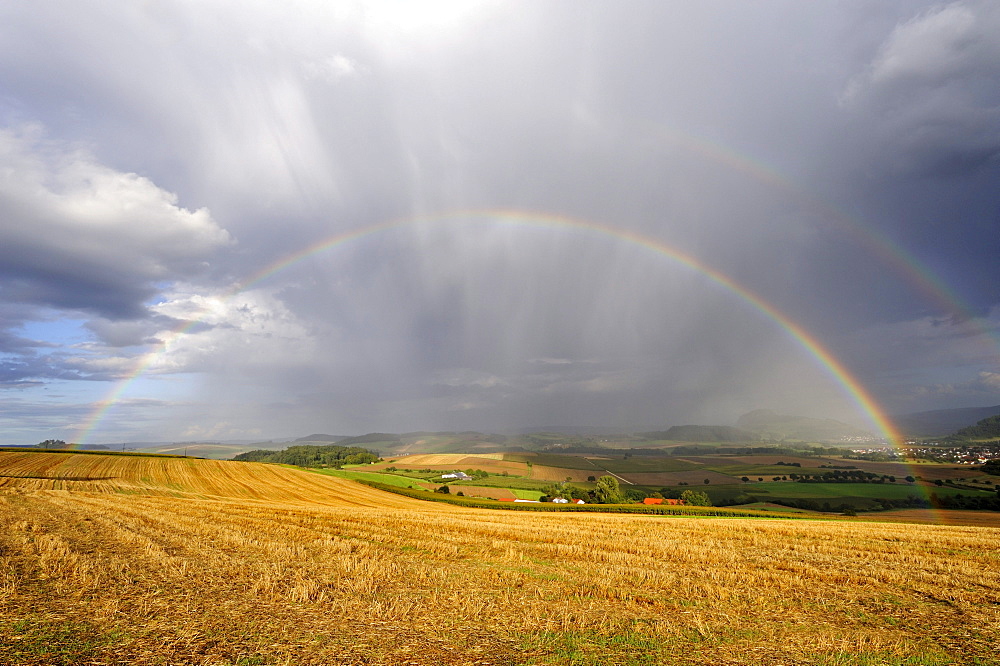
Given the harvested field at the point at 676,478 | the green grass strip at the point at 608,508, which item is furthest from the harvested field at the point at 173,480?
the harvested field at the point at 676,478

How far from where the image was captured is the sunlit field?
8.08 m

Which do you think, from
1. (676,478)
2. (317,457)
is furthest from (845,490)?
(317,457)

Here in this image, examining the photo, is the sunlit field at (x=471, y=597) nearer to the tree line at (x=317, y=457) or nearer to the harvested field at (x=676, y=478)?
the harvested field at (x=676, y=478)

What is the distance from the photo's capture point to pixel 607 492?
3322 inches

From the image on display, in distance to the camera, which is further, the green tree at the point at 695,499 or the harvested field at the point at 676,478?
the harvested field at the point at 676,478

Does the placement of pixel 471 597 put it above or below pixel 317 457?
above

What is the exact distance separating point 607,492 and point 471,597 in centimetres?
7893

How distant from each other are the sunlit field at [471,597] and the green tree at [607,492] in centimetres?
6430

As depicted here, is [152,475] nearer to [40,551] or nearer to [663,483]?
[40,551]

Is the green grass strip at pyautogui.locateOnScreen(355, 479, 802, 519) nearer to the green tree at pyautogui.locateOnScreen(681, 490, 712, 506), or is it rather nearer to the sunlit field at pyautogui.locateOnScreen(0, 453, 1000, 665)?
the green tree at pyautogui.locateOnScreen(681, 490, 712, 506)

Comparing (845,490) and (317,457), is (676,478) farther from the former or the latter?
(317,457)

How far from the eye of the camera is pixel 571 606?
10.7m

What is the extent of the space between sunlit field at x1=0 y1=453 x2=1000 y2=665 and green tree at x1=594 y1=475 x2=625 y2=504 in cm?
6430

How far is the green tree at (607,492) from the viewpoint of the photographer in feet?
274
